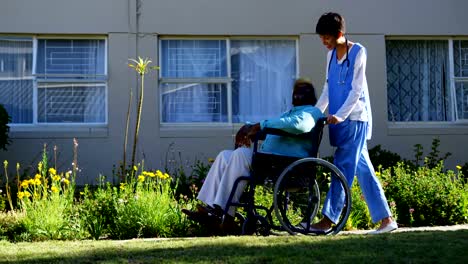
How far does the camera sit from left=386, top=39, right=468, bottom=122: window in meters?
11.9

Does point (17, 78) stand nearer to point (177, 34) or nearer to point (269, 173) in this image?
point (177, 34)

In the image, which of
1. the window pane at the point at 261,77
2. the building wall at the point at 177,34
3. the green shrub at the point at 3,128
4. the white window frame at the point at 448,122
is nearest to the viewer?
the green shrub at the point at 3,128

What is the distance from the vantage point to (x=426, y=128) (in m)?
11.6

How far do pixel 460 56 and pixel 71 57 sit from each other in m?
6.07

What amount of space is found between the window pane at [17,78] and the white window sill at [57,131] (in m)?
0.22

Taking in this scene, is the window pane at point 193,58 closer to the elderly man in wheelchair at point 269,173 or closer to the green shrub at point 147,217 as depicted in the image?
the green shrub at point 147,217

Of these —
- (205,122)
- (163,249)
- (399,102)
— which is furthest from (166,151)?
(163,249)

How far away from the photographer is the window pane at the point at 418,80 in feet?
39.0

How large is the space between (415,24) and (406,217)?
4366 millimetres

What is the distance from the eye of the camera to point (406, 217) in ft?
27.2

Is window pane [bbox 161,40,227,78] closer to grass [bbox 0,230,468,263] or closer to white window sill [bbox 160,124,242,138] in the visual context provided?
white window sill [bbox 160,124,242,138]

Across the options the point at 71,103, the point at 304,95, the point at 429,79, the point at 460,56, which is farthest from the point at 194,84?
the point at 304,95

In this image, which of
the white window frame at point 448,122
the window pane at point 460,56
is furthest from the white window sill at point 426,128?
the window pane at point 460,56

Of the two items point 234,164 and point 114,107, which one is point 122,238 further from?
point 114,107
